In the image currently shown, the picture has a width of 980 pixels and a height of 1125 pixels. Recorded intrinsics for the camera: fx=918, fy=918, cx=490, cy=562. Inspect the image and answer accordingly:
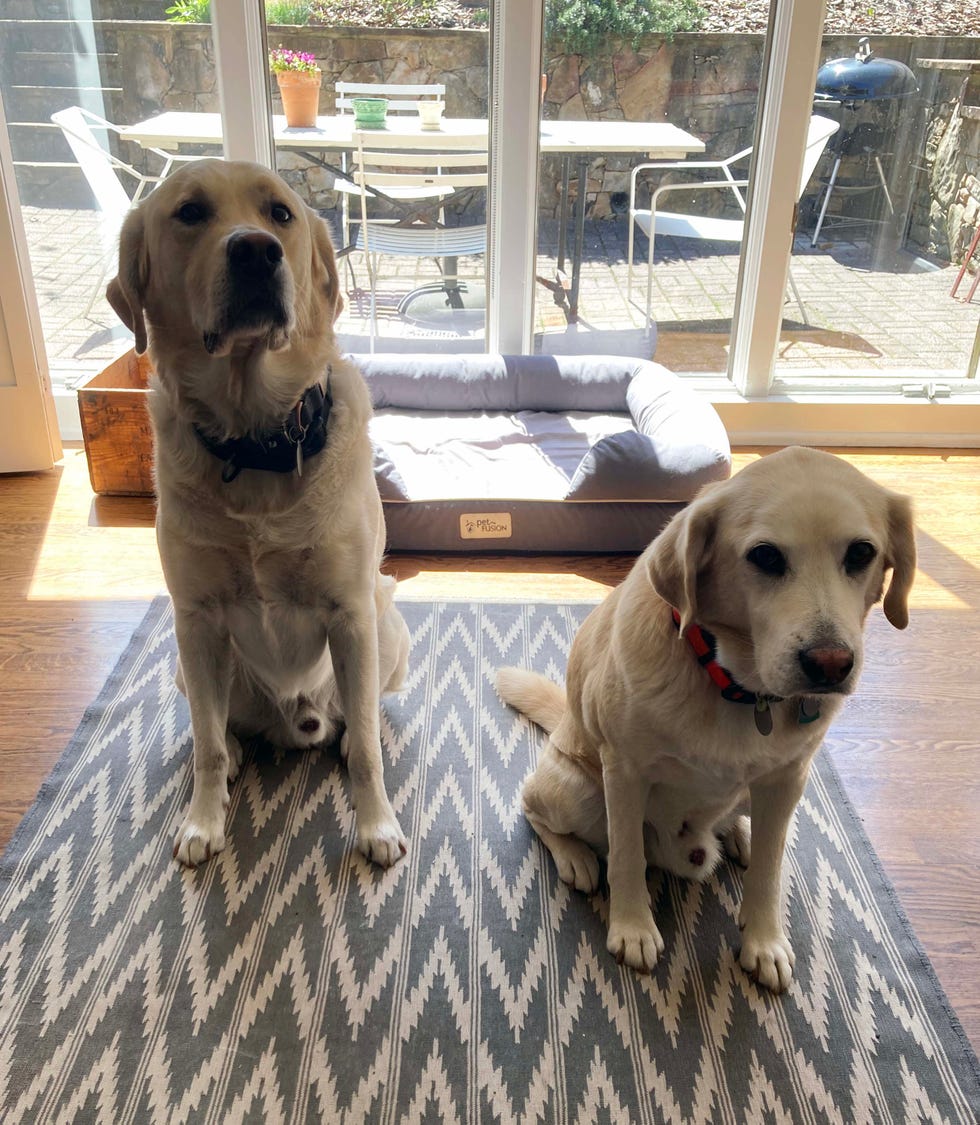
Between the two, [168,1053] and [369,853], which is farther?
[369,853]

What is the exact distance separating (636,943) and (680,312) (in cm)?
280

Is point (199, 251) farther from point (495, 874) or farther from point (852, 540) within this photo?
point (495, 874)

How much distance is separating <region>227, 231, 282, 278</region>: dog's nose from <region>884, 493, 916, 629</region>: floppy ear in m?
0.98

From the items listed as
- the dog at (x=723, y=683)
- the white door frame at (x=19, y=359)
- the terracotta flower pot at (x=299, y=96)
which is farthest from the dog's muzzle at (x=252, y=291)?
the terracotta flower pot at (x=299, y=96)

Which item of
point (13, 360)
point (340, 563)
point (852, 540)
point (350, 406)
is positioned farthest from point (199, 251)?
point (13, 360)

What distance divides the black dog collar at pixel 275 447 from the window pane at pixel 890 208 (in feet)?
8.58

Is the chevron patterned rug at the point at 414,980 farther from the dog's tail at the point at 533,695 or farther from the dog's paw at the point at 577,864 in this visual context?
the dog's tail at the point at 533,695

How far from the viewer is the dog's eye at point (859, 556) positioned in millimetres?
1180

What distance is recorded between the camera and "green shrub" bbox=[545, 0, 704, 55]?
10.5 ft

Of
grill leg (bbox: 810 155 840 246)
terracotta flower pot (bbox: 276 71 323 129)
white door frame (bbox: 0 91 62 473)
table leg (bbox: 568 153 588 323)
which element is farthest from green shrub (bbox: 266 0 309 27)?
grill leg (bbox: 810 155 840 246)

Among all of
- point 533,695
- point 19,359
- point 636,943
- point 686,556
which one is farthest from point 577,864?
point 19,359

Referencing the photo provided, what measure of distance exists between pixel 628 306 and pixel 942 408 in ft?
4.22

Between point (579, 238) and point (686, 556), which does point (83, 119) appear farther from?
point (686, 556)

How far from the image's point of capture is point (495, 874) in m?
1.66
